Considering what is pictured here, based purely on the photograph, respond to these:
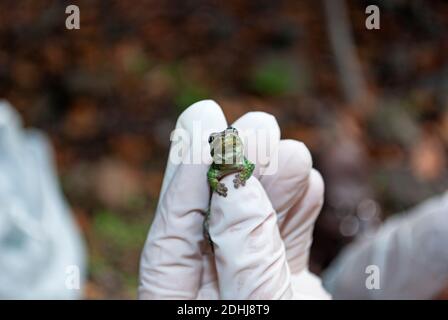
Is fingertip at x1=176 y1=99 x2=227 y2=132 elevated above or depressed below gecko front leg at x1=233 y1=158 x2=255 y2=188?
above

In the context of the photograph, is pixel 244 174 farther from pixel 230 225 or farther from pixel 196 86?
pixel 196 86

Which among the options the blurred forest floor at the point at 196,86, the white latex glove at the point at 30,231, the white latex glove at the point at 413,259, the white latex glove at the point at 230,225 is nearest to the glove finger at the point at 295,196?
the white latex glove at the point at 230,225

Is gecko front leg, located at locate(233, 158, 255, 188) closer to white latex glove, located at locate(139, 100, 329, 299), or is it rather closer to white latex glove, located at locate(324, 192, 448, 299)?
white latex glove, located at locate(139, 100, 329, 299)

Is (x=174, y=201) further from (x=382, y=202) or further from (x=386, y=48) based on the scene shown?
(x=386, y=48)

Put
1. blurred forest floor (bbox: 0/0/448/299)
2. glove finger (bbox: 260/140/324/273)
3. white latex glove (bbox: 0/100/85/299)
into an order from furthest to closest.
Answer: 1. blurred forest floor (bbox: 0/0/448/299)
2. white latex glove (bbox: 0/100/85/299)
3. glove finger (bbox: 260/140/324/273)

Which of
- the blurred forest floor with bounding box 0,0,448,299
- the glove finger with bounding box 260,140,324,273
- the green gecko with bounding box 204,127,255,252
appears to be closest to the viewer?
the green gecko with bounding box 204,127,255,252

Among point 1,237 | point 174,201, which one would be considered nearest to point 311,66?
point 1,237

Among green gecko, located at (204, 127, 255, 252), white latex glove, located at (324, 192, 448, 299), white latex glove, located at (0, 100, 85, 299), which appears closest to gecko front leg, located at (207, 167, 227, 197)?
green gecko, located at (204, 127, 255, 252)

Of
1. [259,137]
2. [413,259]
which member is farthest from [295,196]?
[413,259]
